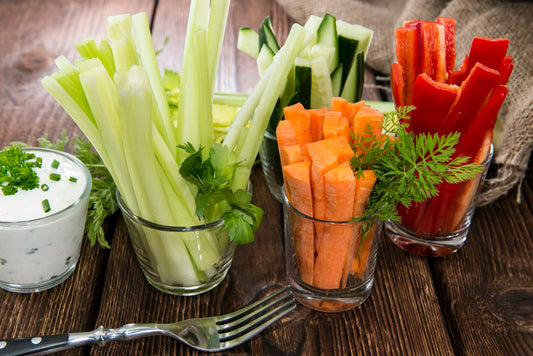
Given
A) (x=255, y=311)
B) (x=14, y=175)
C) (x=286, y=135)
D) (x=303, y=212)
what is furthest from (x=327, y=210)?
(x=14, y=175)

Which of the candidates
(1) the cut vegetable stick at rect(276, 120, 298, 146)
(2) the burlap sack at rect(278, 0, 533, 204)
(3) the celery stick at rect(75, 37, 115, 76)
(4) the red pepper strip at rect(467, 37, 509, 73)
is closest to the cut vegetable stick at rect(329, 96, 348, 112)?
(1) the cut vegetable stick at rect(276, 120, 298, 146)

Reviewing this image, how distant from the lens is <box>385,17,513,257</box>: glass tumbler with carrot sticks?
3.71ft

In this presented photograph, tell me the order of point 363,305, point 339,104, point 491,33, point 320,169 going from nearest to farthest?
point 320,169, point 339,104, point 363,305, point 491,33

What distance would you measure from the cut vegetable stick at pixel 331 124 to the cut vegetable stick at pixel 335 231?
7 cm

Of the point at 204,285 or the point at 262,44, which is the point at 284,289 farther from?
the point at 262,44

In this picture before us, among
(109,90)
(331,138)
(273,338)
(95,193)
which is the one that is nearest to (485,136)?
(331,138)

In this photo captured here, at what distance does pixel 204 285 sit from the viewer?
4.01ft

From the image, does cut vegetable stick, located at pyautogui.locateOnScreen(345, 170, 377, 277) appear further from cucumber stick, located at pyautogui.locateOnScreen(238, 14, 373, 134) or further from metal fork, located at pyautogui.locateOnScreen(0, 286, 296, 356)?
Answer: cucumber stick, located at pyautogui.locateOnScreen(238, 14, 373, 134)

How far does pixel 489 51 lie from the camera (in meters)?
1.19

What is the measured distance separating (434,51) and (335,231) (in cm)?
44

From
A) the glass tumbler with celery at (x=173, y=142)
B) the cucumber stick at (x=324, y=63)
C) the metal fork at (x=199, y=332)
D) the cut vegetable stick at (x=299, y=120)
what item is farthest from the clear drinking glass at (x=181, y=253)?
the cucumber stick at (x=324, y=63)

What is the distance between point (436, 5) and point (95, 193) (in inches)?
53.4

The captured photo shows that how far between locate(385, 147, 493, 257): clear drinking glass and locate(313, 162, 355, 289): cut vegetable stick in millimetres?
253

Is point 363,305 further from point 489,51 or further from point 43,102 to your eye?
point 43,102
